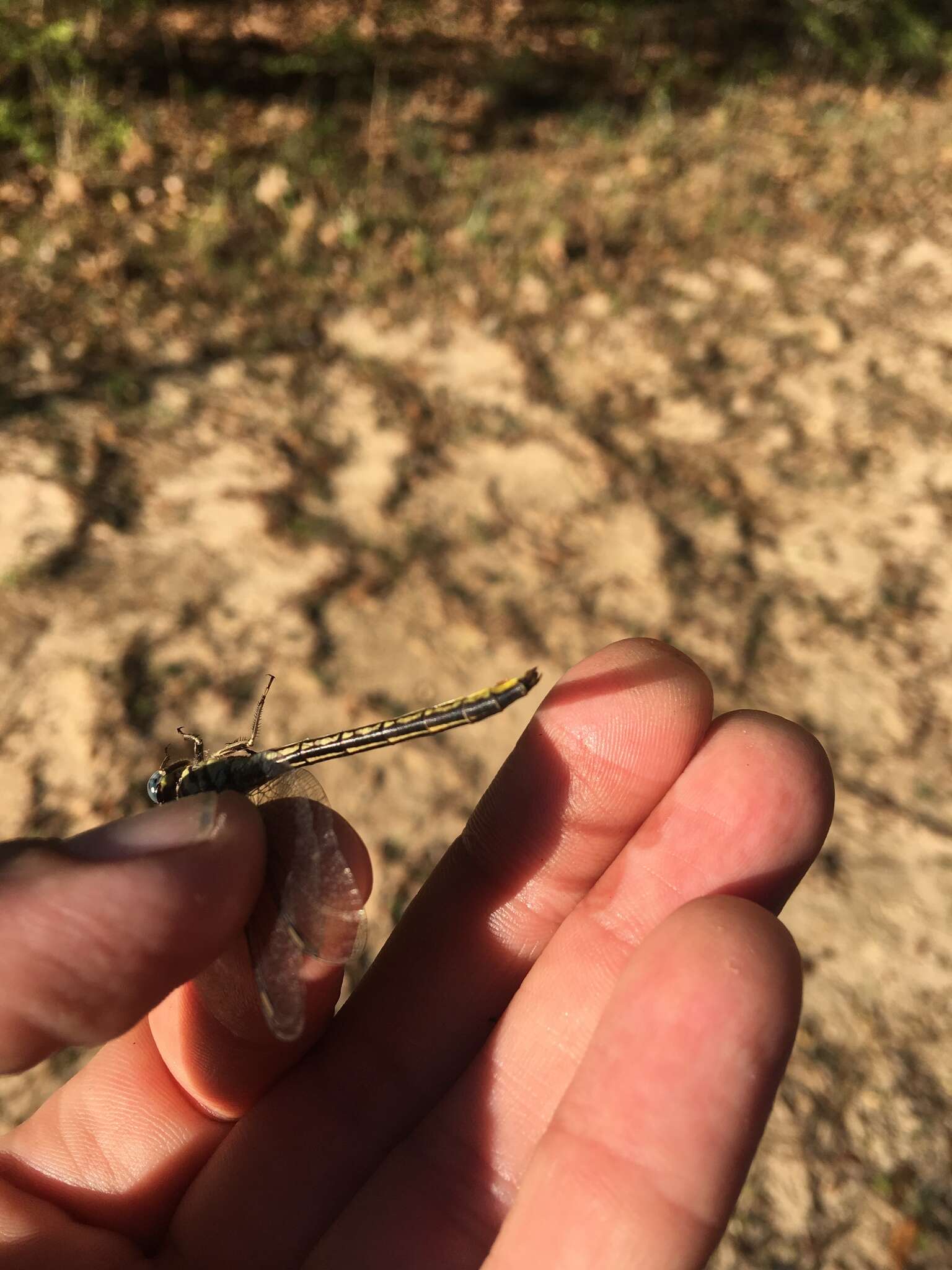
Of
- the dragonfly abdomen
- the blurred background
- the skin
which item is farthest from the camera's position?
the blurred background

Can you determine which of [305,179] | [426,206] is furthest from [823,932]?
[305,179]

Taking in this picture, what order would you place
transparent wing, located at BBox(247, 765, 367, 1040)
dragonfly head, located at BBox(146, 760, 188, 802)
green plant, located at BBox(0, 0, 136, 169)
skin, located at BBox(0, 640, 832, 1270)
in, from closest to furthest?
1. skin, located at BBox(0, 640, 832, 1270)
2. transparent wing, located at BBox(247, 765, 367, 1040)
3. dragonfly head, located at BBox(146, 760, 188, 802)
4. green plant, located at BBox(0, 0, 136, 169)

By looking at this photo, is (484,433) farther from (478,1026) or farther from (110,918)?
(110,918)

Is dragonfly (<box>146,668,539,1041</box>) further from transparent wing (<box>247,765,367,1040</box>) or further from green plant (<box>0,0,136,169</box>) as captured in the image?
green plant (<box>0,0,136,169</box>)

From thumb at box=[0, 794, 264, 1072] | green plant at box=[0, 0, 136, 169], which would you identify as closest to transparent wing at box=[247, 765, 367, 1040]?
thumb at box=[0, 794, 264, 1072]

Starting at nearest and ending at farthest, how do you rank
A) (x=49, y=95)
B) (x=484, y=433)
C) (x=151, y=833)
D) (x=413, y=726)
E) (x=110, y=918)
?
(x=110, y=918)
(x=151, y=833)
(x=413, y=726)
(x=484, y=433)
(x=49, y=95)

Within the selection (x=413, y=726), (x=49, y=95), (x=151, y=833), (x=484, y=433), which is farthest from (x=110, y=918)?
(x=49, y=95)

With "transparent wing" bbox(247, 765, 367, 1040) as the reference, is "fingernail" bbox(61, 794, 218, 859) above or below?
above

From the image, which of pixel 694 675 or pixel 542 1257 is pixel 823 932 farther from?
pixel 542 1257
